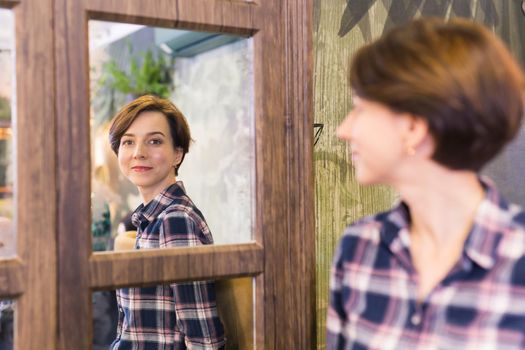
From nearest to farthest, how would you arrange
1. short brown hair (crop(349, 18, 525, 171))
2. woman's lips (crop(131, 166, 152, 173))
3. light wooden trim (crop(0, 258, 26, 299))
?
short brown hair (crop(349, 18, 525, 171)), light wooden trim (crop(0, 258, 26, 299)), woman's lips (crop(131, 166, 152, 173))

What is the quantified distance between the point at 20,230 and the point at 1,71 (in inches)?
11.8

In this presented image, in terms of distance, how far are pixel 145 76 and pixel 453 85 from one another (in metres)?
2.03

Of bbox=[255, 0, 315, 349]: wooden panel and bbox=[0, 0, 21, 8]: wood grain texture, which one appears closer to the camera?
bbox=[0, 0, 21, 8]: wood grain texture

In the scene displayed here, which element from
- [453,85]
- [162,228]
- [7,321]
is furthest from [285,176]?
[7,321]

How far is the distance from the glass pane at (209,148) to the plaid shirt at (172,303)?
0.12ft

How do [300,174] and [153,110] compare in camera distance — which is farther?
[153,110]

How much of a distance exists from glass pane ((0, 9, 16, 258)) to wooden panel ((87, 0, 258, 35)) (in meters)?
0.16

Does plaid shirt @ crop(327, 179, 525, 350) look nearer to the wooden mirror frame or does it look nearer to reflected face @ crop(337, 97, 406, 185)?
reflected face @ crop(337, 97, 406, 185)

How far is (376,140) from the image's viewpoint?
1035 mm

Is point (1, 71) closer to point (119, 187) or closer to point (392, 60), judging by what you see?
point (119, 187)

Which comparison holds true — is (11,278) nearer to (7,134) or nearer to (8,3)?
(7,134)

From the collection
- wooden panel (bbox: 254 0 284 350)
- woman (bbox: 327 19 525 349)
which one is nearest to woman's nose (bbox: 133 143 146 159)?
wooden panel (bbox: 254 0 284 350)

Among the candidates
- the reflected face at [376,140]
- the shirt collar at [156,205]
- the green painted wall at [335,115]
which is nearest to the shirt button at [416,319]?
the reflected face at [376,140]

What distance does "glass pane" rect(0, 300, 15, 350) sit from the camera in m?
1.13
